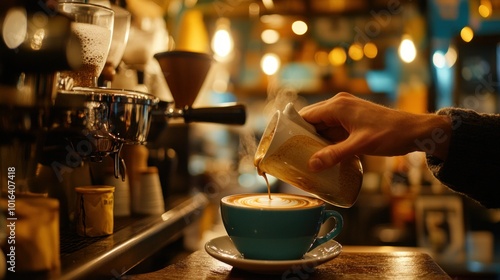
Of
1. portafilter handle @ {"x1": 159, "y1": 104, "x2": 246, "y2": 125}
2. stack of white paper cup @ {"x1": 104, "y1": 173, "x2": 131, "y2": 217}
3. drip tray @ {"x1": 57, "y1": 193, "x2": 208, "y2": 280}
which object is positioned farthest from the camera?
stack of white paper cup @ {"x1": 104, "y1": 173, "x2": 131, "y2": 217}

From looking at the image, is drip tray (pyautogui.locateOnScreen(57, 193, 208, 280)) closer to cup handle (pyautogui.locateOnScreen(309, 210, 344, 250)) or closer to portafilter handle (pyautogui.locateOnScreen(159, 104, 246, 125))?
portafilter handle (pyautogui.locateOnScreen(159, 104, 246, 125))

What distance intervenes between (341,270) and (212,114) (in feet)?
1.94

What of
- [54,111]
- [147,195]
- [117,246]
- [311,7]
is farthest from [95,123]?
[311,7]

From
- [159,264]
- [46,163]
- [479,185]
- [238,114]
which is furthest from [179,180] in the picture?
[479,185]

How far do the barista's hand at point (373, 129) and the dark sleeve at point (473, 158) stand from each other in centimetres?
2

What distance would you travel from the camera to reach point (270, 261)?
911mm

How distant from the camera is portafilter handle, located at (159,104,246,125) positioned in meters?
1.34

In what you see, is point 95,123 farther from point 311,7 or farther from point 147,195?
point 311,7

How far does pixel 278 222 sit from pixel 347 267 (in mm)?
205

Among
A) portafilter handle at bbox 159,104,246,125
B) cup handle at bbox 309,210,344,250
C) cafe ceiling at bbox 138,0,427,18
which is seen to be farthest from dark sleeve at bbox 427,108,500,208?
cafe ceiling at bbox 138,0,427,18

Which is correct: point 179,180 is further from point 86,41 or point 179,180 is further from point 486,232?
point 486,232

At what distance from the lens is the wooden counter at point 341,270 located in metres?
0.93

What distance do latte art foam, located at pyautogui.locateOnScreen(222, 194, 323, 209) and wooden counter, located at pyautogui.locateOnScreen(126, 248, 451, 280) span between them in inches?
5.3

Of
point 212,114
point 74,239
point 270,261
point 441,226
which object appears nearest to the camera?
point 270,261
